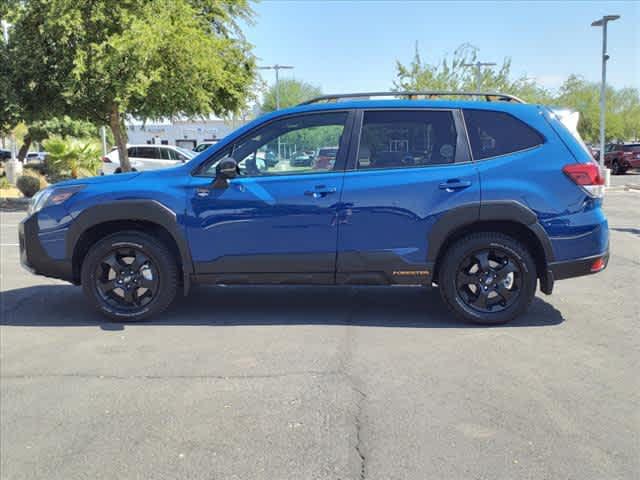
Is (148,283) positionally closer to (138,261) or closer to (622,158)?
(138,261)

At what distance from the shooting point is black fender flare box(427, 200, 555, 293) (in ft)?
16.0

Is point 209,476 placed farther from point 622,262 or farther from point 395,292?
point 622,262

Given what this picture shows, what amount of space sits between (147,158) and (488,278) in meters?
20.5

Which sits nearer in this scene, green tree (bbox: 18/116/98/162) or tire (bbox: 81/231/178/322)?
tire (bbox: 81/231/178/322)

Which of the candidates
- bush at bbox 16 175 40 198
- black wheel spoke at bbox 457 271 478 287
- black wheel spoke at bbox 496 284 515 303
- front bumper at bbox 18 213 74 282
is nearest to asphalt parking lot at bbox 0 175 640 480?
black wheel spoke at bbox 496 284 515 303

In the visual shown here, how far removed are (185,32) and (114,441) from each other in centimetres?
1535

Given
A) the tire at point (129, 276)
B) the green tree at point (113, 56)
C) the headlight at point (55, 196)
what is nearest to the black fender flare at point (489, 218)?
the tire at point (129, 276)

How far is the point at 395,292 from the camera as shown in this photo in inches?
247

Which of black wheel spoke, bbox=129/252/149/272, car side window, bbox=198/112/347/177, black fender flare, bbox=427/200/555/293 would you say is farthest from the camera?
black wheel spoke, bbox=129/252/149/272

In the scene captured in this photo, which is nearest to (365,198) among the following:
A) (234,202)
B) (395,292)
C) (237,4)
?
(234,202)

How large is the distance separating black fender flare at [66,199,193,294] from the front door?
0.10 metres

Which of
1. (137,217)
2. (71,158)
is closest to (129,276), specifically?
(137,217)

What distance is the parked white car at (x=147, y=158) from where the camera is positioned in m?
23.2

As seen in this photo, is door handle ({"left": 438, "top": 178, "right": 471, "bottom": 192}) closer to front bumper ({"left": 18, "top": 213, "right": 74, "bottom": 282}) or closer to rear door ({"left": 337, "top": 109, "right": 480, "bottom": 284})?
rear door ({"left": 337, "top": 109, "right": 480, "bottom": 284})
